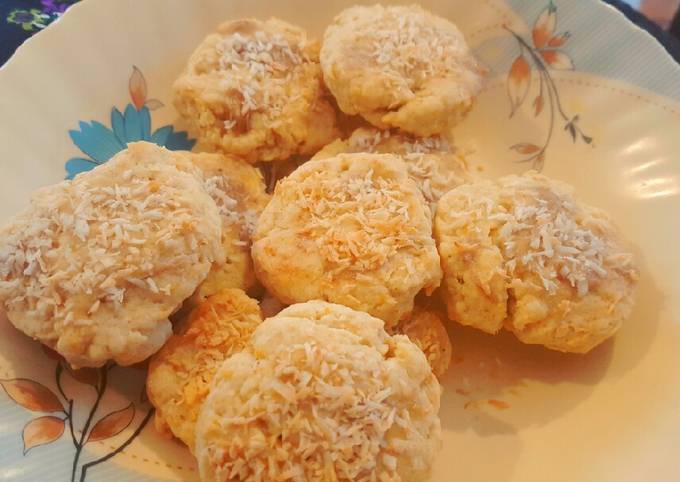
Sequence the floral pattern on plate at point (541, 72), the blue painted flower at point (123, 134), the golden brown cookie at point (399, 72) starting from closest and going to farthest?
the golden brown cookie at point (399, 72) < the blue painted flower at point (123, 134) < the floral pattern on plate at point (541, 72)

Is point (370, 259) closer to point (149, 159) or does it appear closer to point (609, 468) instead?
point (149, 159)

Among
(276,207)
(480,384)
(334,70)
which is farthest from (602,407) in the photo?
(334,70)

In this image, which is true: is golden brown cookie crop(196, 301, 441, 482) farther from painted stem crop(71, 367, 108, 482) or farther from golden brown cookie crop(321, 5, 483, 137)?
golden brown cookie crop(321, 5, 483, 137)

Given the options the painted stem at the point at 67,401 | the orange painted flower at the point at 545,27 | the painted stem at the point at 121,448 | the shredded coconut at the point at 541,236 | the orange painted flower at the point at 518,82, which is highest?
the orange painted flower at the point at 545,27

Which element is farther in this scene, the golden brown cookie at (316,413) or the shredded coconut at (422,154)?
the shredded coconut at (422,154)

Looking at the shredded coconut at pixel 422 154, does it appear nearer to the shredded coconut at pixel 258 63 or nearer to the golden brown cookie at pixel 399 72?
the golden brown cookie at pixel 399 72

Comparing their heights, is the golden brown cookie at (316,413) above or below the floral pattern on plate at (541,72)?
below

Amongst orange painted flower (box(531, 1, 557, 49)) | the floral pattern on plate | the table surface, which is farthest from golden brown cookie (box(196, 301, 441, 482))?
the table surface

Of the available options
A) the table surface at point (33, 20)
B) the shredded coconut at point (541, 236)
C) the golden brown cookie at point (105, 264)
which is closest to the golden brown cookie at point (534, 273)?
the shredded coconut at point (541, 236)
